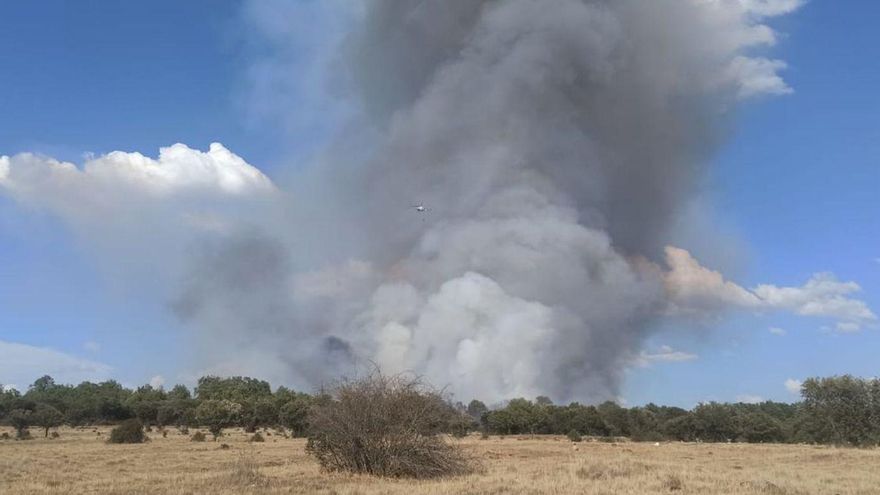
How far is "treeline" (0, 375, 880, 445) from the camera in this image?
60406 mm

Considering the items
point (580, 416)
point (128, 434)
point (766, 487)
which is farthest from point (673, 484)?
point (580, 416)

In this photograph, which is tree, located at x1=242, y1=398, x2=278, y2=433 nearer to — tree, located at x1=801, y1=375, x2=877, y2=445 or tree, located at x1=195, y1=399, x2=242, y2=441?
tree, located at x1=195, y1=399, x2=242, y2=441

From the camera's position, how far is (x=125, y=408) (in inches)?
3772

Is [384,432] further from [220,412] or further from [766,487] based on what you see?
[220,412]

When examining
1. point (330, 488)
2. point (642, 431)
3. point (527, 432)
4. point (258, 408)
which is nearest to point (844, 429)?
point (642, 431)

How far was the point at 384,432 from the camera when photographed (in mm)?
23047

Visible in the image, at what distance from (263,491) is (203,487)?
6.07 ft

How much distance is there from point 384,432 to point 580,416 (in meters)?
68.5

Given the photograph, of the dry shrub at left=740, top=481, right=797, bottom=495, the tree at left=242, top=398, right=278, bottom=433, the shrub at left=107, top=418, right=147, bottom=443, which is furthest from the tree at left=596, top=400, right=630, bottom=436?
the dry shrub at left=740, top=481, right=797, bottom=495

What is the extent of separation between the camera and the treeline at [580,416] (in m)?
60.4

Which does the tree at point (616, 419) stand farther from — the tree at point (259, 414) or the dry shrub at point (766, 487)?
the dry shrub at point (766, 487)

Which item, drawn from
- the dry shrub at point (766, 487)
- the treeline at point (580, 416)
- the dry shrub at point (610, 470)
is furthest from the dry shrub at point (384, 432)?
the treeline at point (580, 416)

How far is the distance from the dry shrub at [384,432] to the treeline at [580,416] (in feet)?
124

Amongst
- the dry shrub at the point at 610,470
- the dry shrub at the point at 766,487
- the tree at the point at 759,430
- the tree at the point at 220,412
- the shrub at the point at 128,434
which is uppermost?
the tree at the point at 220,412
